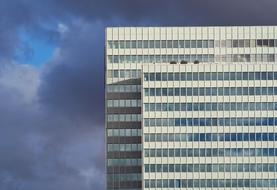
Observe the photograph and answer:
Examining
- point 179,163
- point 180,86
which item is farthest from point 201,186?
point 180,86

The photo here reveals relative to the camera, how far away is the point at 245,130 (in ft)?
632

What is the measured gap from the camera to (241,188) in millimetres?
191375

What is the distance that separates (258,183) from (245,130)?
12637 mm

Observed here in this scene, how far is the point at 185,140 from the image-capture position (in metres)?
192

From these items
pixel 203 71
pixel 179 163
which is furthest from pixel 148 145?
pixel 203 71

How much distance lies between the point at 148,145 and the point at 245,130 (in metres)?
22.9

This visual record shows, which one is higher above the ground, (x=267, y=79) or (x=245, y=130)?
(x=267, y=79)

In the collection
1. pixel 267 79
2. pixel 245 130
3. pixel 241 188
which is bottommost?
pixel 241 188

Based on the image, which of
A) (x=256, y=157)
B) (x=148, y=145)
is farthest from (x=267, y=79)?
(x=148, y=145)

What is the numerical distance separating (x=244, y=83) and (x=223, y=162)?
19.1 metres

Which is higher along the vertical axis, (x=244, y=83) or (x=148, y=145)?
(x=244, y=83)

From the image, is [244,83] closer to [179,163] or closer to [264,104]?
[264,104]

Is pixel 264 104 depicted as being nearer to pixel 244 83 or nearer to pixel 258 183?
pixel 244 83

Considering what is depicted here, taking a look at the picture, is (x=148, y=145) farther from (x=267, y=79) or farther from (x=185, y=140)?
(x=267, y=79)
